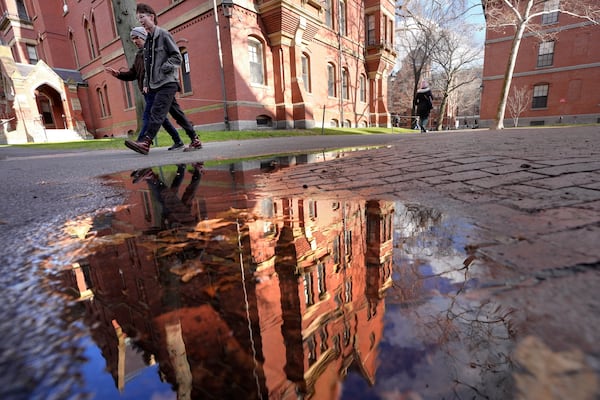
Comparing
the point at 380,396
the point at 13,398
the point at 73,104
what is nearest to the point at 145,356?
the point at 13,398

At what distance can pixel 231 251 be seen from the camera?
115cm

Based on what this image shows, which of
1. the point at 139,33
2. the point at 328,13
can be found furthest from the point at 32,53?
the point at 139,33

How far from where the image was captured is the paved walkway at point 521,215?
1.83 ft

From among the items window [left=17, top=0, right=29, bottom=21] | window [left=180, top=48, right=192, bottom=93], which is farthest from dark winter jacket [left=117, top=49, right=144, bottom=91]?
window [left=17, top=0, right=29, bottom=21]

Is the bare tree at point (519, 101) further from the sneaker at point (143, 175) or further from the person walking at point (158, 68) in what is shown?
the sneaker at point (143, 175)

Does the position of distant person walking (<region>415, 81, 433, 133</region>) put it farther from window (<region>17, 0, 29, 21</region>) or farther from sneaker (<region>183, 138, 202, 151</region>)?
window (<region>17, 0, 29, 21</region>)

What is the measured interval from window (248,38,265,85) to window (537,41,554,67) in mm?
25223

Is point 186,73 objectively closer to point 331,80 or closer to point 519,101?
point 331,80

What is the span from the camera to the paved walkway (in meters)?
0.56

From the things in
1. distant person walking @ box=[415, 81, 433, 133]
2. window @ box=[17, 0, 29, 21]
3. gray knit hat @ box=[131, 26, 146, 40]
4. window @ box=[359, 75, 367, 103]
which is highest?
window @ box=[17, 0, 29, 21]

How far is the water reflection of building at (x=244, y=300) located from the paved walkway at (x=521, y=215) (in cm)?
31

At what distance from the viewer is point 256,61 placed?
1461 centimetres

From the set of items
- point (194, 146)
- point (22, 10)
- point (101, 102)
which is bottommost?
point (194, 146)

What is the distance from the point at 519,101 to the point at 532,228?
32202 millimetres
